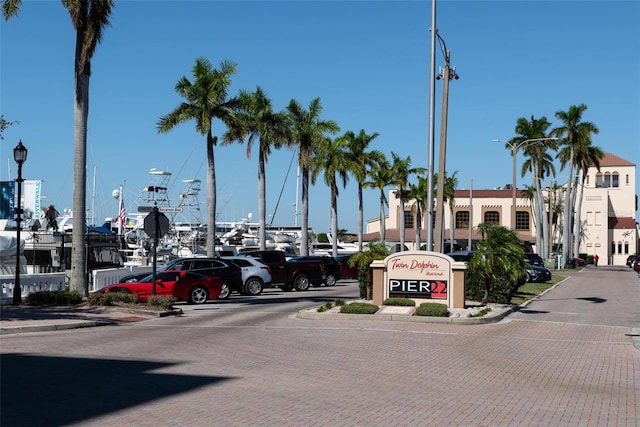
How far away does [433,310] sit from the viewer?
69.3ft

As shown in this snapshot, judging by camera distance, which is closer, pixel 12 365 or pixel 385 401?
pixel 385 401

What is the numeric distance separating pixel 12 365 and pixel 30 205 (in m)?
38.0

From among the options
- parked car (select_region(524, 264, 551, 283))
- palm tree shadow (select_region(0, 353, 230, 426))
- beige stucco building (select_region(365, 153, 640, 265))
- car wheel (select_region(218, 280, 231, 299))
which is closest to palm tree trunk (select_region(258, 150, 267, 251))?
parked car (select_region(524, 264, 551, 283))

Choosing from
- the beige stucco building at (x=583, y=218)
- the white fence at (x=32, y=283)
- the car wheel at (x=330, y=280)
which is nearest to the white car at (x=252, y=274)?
the white fence at (x=32, y=283)

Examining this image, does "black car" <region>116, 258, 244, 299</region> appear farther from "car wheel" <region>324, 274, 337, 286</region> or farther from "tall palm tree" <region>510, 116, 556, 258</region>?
"tall palm tree" <region>510, 116, 556, 258</region>

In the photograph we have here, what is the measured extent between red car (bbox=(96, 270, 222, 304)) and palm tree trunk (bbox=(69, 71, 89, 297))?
139 centimetres

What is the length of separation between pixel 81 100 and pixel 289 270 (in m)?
13.3

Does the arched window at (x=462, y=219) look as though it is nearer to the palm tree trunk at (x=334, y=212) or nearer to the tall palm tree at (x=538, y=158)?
the tall palm tree at (x=538, y=158)

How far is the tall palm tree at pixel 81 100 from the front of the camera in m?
24.9

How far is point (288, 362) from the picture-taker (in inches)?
519

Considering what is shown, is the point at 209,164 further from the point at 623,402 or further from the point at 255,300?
the point at 623,402

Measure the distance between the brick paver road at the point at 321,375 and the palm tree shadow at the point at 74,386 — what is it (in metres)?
0.02

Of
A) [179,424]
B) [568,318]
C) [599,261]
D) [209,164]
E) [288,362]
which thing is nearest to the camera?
[179,424]

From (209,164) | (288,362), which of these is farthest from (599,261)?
(288,362)
